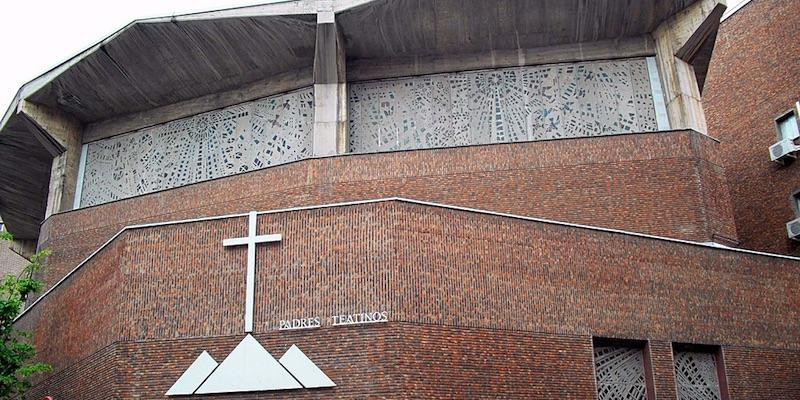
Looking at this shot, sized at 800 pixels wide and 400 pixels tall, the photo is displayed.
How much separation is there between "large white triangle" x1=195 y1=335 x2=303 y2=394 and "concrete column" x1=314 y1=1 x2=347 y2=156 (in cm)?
658

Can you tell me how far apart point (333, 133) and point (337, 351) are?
288 inches

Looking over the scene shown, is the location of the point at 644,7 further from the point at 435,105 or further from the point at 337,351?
the point at 337,351

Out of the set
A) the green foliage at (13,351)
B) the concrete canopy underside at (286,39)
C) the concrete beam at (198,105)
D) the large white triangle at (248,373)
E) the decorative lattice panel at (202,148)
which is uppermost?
the concrete canopy underside at (286,39)

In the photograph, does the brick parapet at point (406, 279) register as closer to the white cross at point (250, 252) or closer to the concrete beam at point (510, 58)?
the white cross at point (250, 252)

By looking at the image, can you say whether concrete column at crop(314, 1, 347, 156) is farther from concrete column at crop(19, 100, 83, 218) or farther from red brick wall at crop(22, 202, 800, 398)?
concrete column at crop(19, 100, 83, 218)

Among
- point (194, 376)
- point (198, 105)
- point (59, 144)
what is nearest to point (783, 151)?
point (198, 105)

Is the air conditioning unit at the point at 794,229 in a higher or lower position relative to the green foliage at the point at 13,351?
higher

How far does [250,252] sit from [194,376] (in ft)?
6.59

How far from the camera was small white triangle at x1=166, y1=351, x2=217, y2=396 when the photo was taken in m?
12.6

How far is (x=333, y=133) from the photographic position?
18.7 metres

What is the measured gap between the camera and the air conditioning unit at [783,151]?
2239cm

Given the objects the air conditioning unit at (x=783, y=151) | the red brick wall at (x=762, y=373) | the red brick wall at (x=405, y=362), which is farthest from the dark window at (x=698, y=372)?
the air conditioning unit at (x=783, y=151)

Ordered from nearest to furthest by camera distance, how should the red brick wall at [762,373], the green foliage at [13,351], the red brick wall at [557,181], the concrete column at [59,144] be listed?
the green foliage at [13,351], the red brick wall at [762,373], the red brick wall at [557,181], the concrete column at [59,144]

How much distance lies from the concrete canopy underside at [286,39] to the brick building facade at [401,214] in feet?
0.21
